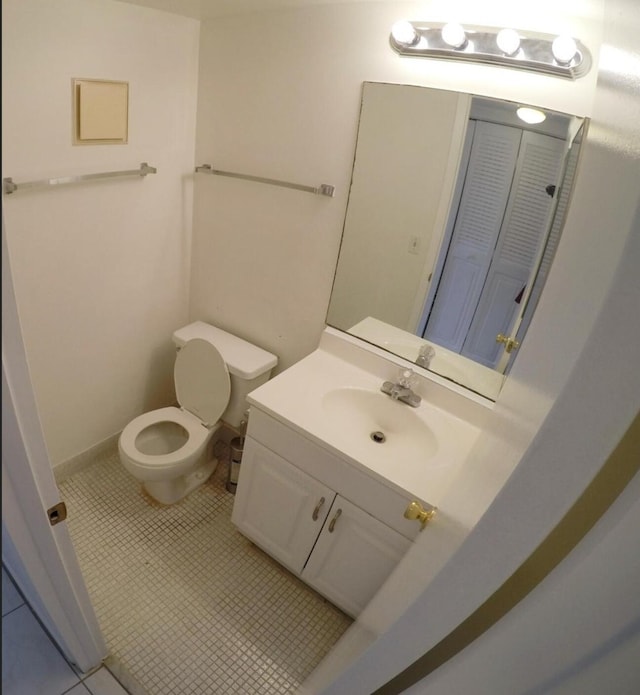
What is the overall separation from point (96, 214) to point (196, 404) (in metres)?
0.93

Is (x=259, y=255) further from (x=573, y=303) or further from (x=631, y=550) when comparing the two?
(x=631, y=550)

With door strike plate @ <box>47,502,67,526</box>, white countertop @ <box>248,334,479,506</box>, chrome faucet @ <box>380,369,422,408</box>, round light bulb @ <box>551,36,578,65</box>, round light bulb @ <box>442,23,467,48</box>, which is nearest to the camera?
door strike plate @ <box>47,502,67,526</box>

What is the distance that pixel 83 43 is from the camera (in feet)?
4.97

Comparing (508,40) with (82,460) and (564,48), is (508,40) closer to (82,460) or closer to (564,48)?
(564,48)

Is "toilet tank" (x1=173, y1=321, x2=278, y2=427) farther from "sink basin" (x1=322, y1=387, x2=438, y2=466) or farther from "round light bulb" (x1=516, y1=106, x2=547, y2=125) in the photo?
"round light bulb" (x1=516, y1=106, x2=547, y2=125)

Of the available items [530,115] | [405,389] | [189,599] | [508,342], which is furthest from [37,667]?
[530,115]

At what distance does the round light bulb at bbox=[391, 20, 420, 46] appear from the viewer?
1.41 metres

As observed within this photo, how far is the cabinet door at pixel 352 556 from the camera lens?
1.52 m

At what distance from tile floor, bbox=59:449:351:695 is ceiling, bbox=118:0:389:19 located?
79.1 inches

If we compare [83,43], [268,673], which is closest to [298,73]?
[83,43]

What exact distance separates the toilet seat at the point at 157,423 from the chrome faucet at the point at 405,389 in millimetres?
907

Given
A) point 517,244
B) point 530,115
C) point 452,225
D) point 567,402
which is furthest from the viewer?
point 452,225

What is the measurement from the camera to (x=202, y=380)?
7.06ft

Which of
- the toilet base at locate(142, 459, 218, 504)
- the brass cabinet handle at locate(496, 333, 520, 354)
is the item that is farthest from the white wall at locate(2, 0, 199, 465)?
the brass cabinet handle at locate(496, 333, 520, 354)
